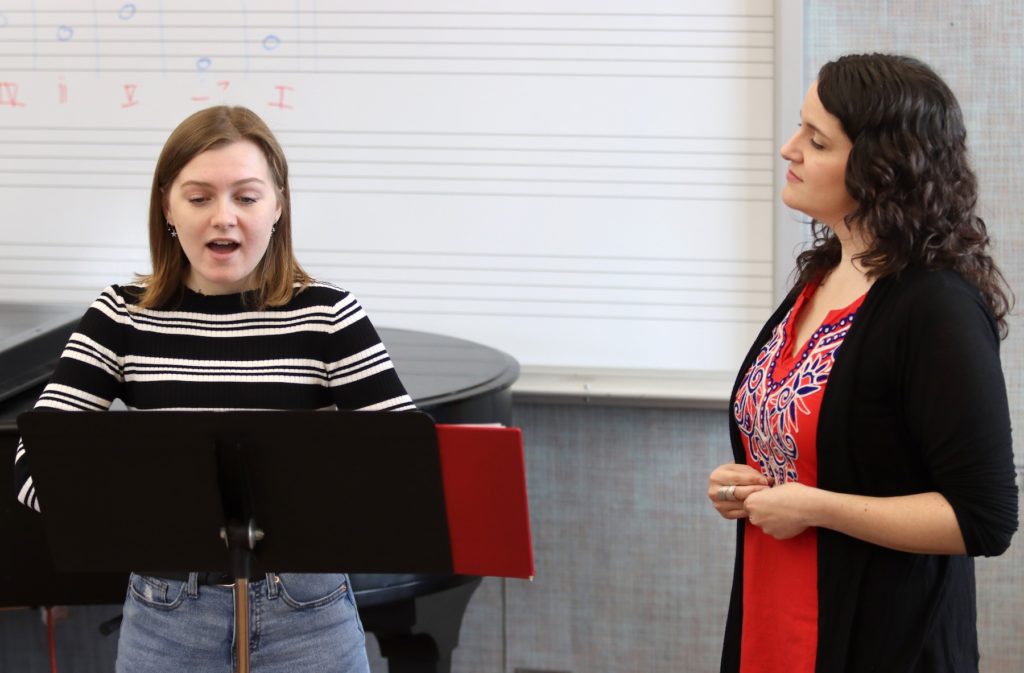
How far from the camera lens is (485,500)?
4.10 feet

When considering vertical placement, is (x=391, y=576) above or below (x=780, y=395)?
below

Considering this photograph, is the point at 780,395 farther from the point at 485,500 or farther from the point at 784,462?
the point at 485,500

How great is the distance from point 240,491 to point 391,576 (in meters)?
0.66

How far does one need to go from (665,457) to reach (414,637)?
2.50 ft

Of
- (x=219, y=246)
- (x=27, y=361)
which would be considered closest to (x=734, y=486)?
(x=219, y=246)

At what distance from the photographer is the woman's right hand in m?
1.47

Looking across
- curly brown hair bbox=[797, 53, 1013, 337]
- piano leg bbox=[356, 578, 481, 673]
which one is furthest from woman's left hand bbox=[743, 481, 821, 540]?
piano leg bbox=[356, 578, 481, 673]

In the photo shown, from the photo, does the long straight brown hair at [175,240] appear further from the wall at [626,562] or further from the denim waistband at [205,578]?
the wall at [626,562]

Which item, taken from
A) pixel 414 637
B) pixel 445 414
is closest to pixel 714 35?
pixel 445 414

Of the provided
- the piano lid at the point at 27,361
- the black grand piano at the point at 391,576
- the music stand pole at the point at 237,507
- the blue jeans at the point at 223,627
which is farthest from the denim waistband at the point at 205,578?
the piano lid at the point at 27,361

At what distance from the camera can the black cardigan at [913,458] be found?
1.26 meters

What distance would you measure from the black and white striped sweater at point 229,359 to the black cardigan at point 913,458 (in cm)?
56

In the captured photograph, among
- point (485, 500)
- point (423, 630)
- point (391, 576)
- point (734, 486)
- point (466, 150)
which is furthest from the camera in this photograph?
point (466, 150)

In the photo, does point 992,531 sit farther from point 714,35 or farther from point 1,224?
point 1,224
